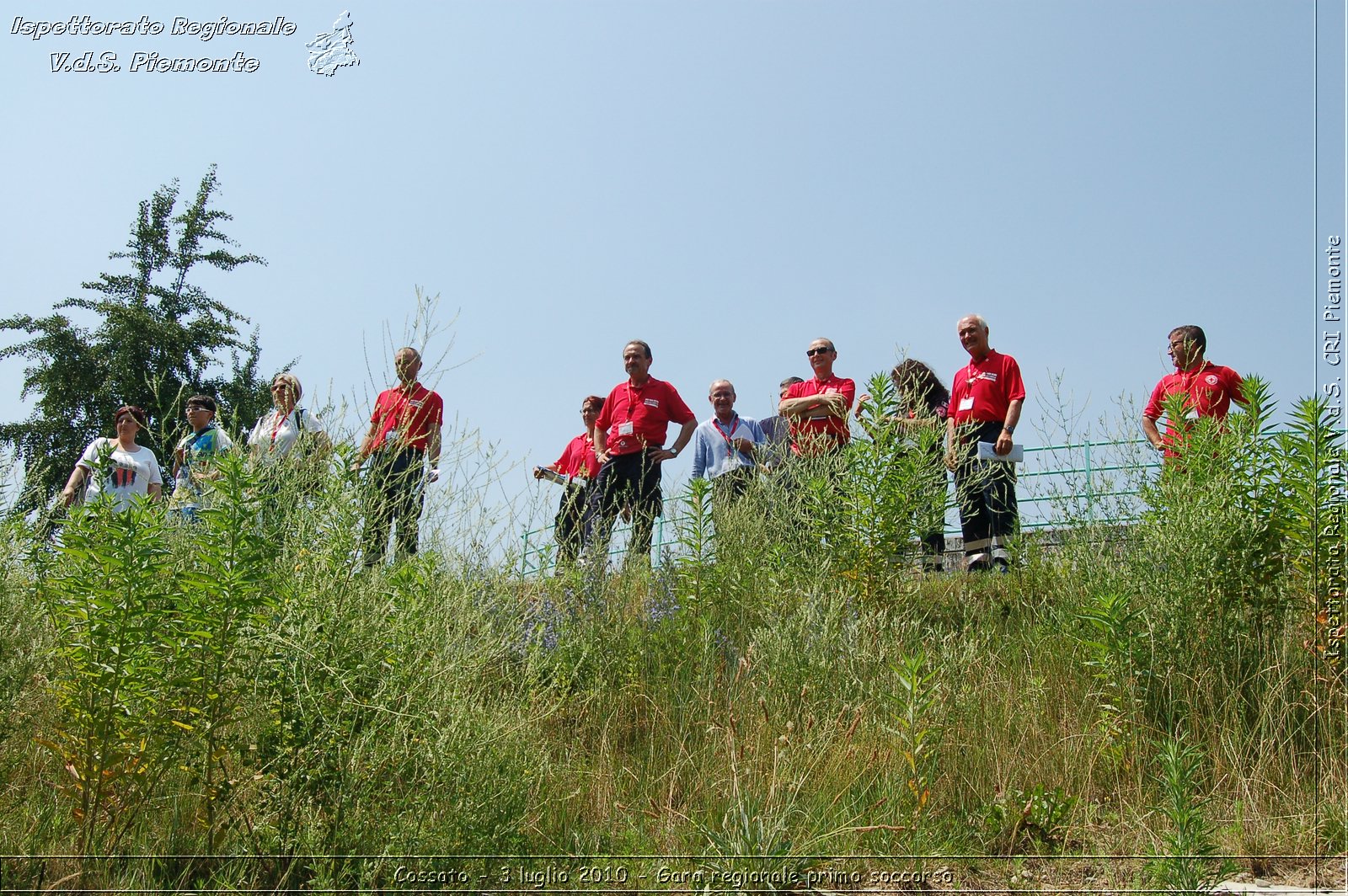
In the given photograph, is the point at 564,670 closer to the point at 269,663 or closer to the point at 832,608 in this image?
the point at 832,608

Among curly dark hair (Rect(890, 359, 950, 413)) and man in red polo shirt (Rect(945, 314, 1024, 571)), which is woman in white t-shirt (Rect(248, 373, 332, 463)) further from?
man in red polo shirt (Rect(945, 314, 1024, 571))

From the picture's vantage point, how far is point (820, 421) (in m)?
7.02

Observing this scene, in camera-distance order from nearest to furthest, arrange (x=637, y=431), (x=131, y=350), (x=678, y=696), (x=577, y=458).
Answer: (x=678, y=696)
(x=637, y=431)
(x=577, y=458)
(x=131, y=350)

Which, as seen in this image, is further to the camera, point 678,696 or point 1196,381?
point 1196,381

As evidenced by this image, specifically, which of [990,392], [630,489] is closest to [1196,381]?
[990,392]

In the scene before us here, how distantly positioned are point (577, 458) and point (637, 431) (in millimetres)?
1340

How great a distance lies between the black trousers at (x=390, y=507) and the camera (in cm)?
356

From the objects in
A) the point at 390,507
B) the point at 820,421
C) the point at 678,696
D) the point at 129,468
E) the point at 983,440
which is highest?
the point at 820,421

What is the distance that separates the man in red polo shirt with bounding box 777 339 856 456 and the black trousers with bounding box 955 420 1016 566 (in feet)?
2.60

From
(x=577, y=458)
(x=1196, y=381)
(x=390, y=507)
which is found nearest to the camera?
(x=390, y=507)

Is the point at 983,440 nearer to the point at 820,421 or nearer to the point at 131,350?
the point at 820,421

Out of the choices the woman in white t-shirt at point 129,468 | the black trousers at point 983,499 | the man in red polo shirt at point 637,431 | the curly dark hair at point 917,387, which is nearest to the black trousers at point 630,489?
the man in red polo shirt at point 637,431

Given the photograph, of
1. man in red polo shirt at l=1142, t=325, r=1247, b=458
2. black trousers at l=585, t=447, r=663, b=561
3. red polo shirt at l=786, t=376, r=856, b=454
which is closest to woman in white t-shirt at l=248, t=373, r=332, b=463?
black trousers at l=585, t=447, r=663, b=561

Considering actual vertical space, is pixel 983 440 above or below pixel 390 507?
above
